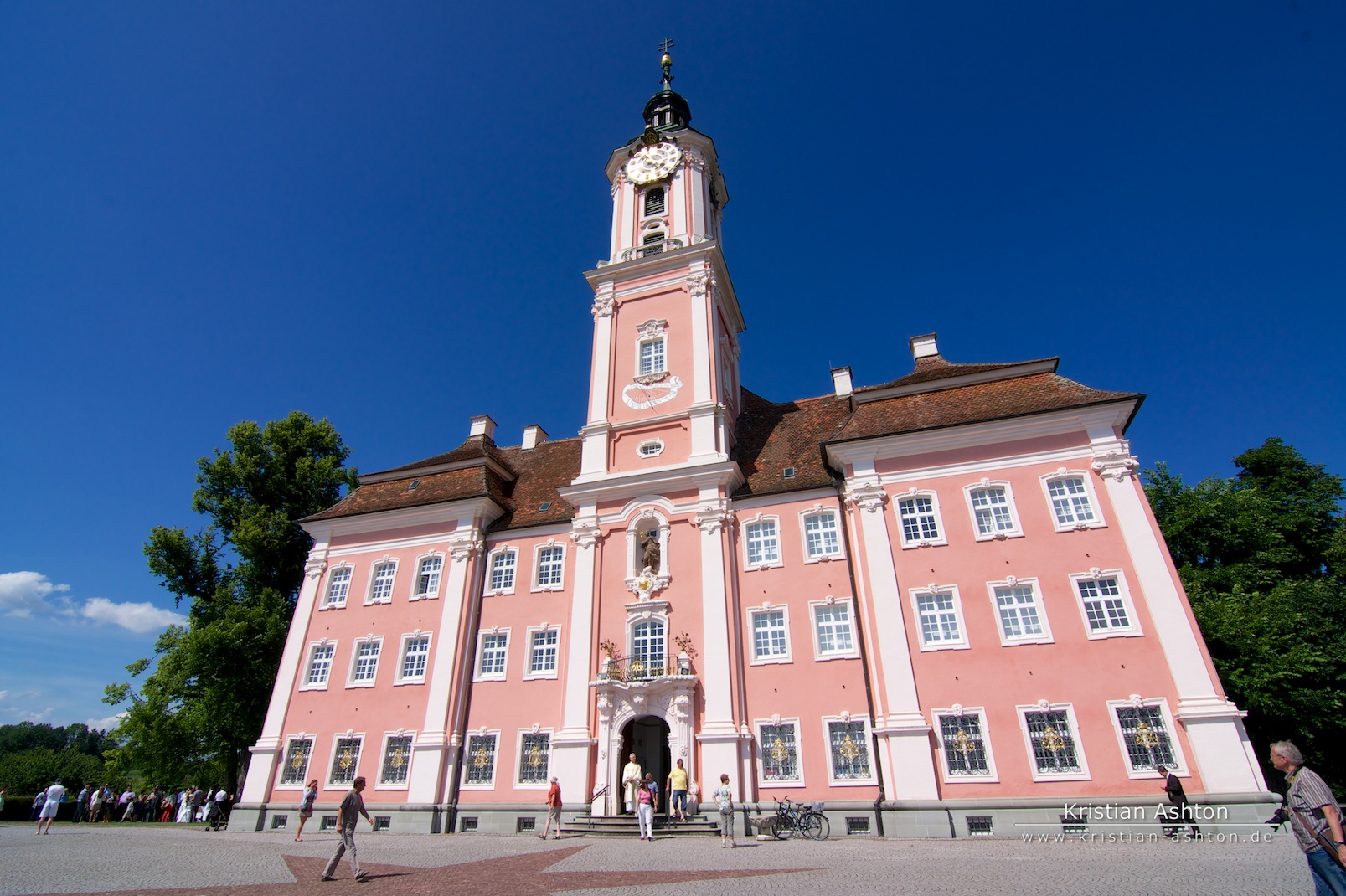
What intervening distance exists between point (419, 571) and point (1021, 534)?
19.1 m

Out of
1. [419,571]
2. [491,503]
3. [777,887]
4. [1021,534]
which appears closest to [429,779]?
[419,571]

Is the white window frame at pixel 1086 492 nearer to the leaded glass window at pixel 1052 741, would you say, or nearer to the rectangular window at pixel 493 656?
the leaded glass window at pixel 1052 741

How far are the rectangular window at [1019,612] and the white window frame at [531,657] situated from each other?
1258 cm

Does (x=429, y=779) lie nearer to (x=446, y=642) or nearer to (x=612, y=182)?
(x=446, y=642)

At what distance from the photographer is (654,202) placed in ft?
100

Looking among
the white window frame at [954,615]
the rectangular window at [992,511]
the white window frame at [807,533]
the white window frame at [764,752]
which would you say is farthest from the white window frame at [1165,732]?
the white window frame at [807,533]

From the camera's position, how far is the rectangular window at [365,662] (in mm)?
22641

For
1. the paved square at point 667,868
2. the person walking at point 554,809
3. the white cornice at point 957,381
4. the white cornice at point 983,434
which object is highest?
the white cornice at point 957,381

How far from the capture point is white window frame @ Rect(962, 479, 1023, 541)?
18.6m

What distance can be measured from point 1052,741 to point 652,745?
11.0m

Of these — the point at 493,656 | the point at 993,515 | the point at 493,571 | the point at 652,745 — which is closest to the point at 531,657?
the point at 493,656

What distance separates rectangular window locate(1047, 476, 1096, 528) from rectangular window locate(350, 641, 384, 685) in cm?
2110

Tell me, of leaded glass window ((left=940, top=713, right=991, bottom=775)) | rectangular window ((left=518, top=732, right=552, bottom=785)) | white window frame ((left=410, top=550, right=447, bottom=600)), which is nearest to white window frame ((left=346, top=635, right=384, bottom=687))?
white window frame ((left=410, top=550, right=447, bottom=600))

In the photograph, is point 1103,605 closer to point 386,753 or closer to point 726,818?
point 726,818
